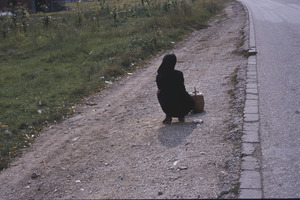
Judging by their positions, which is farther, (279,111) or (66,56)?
(66,56)

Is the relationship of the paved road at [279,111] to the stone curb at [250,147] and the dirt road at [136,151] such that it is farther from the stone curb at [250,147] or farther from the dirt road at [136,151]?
the dirt road at [136,151]

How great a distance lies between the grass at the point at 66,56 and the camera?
27.0 feet

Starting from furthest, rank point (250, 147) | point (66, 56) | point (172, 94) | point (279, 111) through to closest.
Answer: point (66, 56) → point (172, 94) → point (279, 111) → point (250, 147)

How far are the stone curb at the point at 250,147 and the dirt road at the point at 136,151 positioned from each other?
0.10m

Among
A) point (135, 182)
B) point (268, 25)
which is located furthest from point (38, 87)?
point (268, 25)

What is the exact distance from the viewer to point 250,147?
507cm

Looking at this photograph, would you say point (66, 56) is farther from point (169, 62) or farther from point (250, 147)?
point (250, 147)

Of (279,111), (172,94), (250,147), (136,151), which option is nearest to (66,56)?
(172,94)

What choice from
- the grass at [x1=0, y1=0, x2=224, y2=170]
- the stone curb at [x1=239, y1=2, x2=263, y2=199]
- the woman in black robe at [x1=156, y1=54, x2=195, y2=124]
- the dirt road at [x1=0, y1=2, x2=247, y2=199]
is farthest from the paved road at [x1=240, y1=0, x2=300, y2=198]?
the grass at [x1=0, y1=0, x2=224, y2=170]

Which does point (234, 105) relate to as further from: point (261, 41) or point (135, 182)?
point (261, 41)

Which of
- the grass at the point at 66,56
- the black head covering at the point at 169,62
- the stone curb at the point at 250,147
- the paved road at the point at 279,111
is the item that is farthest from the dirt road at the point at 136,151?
the black head covering at the point at 169,62

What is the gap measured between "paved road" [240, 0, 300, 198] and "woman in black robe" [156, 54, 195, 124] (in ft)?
4.01

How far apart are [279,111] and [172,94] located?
5.69 feet

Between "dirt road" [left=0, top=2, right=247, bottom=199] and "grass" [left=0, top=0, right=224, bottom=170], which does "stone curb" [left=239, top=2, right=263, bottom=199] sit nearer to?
"dirt road" [left=0, top=2, right=247, bottom=199]
